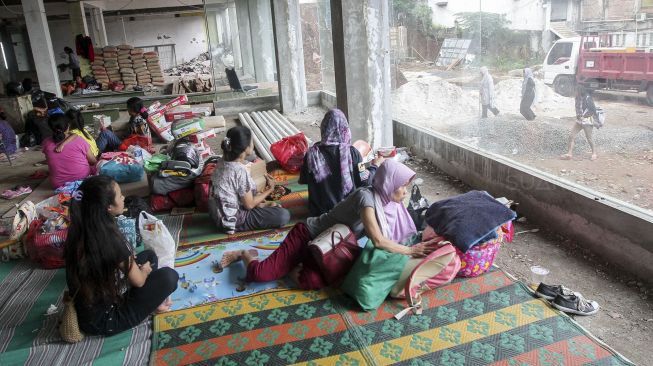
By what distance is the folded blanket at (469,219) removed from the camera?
310 centimetres

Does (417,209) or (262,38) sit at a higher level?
(262,38)

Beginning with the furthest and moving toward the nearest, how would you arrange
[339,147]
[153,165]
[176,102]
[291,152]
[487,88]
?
[176,102], [291,152], [153,165], [487,88], [339,147]

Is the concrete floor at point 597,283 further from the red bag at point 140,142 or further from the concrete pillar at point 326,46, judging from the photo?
the concrete pillar at point 326,46

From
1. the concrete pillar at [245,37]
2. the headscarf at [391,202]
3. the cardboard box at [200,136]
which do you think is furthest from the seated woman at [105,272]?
the concrete pillar at [245,37]

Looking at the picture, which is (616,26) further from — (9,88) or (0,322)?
(9,88)

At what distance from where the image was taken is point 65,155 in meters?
5.32

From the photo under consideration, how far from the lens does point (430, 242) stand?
3.13 meters

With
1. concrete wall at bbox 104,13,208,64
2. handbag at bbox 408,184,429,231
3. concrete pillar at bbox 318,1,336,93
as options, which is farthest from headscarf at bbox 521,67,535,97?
concrete wall at bbox 104,13,208,64

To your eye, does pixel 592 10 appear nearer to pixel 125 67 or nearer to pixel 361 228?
pixel 361 228

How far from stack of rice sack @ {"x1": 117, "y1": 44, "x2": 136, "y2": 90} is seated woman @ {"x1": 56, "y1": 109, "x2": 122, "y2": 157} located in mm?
9298

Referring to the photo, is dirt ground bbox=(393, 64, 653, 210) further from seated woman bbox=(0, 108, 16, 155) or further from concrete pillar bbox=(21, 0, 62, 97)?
concrete pillar bbox=(21, 0, 62, 97)

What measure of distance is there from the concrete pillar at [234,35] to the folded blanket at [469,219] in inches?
403

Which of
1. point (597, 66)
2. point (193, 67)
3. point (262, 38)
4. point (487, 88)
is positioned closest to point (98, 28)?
point (193, 67)

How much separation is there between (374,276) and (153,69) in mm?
15072
